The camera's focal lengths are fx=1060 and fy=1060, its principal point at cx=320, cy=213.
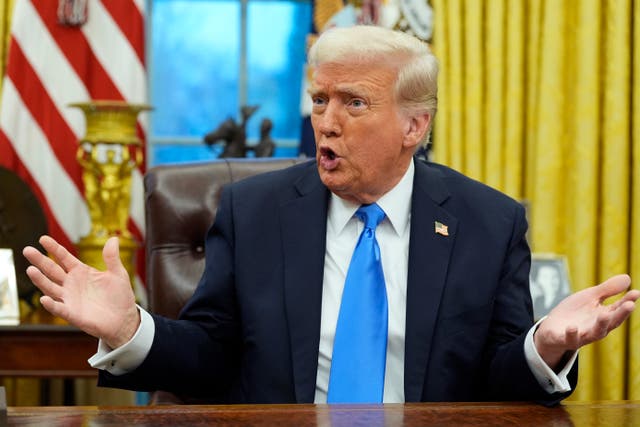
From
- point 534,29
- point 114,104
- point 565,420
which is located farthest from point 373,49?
point 534,29

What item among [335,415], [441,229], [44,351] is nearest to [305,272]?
[441,229]

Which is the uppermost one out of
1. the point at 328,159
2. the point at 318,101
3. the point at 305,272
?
the point at 318,101

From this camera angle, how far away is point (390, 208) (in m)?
2.23

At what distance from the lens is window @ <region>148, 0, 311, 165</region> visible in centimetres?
432

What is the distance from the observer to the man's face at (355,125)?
2.16 m

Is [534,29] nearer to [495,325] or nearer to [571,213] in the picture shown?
[571,213]

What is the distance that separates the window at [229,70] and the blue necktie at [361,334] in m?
2.23

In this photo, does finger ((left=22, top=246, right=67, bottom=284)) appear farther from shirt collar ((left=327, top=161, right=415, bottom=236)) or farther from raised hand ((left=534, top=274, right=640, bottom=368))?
raised hand ((left=534, top=274, right=640, bottom=368))

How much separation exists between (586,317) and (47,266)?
91cm

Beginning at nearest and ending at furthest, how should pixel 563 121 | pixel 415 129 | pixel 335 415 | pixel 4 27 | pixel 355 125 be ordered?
pixel 335 415
pixel 355 125
pixel 415 129
pixel 4 27
pixel 563 121

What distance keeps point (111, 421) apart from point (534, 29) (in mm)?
2943

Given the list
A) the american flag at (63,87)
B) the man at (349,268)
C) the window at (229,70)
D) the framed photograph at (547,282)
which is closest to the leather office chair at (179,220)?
the man at (349,268)

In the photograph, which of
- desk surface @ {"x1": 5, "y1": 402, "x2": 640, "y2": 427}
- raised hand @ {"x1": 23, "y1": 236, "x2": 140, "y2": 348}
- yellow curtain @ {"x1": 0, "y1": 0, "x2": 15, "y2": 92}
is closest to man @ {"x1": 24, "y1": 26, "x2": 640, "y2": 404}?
raised hand @ {"x1": 23, "y1": 236, "x2": 140, "y2": 348}

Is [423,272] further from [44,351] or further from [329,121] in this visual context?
[44,351]
